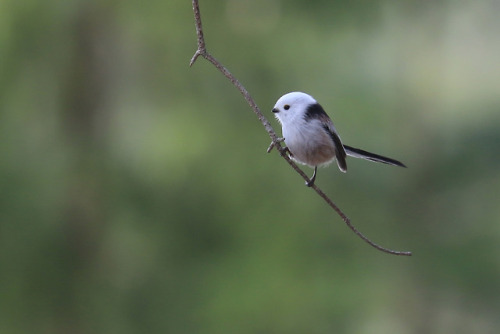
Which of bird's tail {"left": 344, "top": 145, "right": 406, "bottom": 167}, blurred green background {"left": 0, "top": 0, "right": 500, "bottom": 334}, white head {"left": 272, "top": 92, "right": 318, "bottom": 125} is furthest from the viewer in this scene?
blurred green background {"left": 0, "top": 0, "right": 500, "bottom": 334}

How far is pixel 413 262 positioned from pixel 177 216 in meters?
3.03

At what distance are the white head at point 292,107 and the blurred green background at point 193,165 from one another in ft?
11.4

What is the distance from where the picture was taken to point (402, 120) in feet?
24.0

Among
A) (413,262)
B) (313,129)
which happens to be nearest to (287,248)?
(413,262)

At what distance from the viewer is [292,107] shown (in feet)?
6.93

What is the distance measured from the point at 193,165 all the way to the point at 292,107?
393cm

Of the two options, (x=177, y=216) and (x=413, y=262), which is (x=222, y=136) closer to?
(x=177, y=216)

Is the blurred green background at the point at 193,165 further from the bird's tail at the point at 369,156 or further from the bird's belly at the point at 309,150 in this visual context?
the bird's belly at the point at 309,150

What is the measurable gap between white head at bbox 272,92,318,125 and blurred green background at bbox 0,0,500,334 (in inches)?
136

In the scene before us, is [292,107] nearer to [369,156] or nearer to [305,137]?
[305,137]

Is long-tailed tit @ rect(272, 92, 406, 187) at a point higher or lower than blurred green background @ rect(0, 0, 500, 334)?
higher

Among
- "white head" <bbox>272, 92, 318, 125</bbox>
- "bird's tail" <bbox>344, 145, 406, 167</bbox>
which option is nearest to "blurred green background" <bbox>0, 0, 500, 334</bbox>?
"bird's tail" <bbox>344, 145, 406, 167</bbox>

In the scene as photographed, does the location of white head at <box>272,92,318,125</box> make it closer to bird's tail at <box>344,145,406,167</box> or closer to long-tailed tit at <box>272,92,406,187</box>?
long-tailed tit at <box>272,92,406,187</box>

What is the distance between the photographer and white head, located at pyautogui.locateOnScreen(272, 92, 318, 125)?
2076mm
